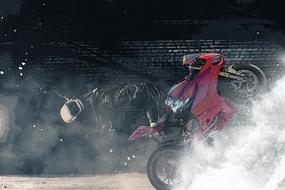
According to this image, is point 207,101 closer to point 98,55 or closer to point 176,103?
point 176,103

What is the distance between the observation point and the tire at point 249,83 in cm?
862

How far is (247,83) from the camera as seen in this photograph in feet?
28.5

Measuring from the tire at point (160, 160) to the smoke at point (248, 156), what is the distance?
20 cm

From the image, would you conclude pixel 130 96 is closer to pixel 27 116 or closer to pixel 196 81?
pixel 196 81

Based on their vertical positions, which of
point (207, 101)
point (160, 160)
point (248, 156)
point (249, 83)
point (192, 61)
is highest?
point (192, 61)

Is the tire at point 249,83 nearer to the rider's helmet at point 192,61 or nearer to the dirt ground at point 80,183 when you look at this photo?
the rider's helmet at point 192,61

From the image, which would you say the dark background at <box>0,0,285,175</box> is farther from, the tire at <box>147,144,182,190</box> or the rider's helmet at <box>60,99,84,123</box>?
the tire at <box>147,144,182,190</box>

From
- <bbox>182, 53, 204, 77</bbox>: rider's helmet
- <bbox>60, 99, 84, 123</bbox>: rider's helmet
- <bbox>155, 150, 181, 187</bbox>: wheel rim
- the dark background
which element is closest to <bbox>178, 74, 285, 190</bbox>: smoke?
<bbox>155, 150, 181, 187</bbox>: wheel rim

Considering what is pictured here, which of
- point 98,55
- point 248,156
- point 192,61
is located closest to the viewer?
point 248,156

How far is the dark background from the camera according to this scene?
8805mm

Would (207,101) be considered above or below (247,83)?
below

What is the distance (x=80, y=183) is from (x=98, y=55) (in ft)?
7.66

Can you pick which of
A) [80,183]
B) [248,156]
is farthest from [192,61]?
[80,183]

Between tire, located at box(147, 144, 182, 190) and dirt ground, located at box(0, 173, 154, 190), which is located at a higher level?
tire, located at box(147, 144, 182, 190)
